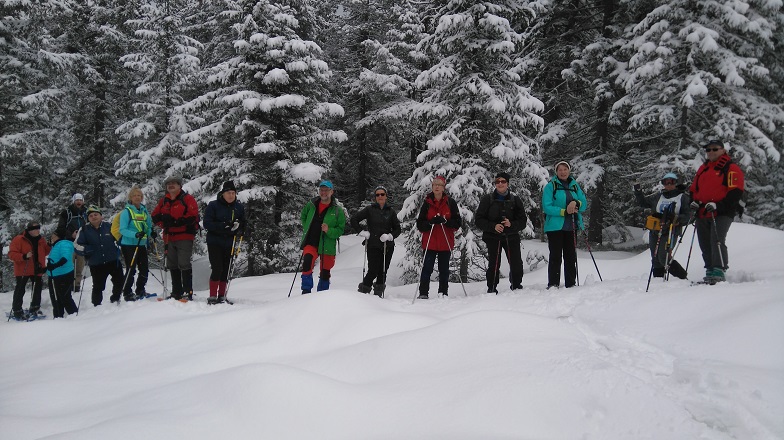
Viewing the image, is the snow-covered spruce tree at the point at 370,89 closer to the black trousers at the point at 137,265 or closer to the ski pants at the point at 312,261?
the ski pants at the point at 312,261

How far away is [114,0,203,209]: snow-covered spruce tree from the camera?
1897 centimetres

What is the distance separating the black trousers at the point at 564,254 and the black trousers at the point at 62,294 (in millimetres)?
9330

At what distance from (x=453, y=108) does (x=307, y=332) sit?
337 inches

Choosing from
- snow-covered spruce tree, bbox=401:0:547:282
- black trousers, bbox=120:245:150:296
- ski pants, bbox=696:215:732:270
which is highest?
snow-covered spruce tree, bbox=401:0:547:282

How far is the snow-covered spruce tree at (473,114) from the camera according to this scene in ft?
37.2

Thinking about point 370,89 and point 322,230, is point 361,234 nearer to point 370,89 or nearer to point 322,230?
point 322,230

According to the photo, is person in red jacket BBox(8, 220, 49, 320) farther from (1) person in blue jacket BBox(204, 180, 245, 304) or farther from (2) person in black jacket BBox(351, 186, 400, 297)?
(2) person in black jacket BBox(351, 186, 400, 297)

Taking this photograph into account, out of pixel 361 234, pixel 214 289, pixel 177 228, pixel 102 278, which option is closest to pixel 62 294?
pixel 102 278

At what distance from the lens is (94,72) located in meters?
19.6

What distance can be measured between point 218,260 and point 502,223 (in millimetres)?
5246

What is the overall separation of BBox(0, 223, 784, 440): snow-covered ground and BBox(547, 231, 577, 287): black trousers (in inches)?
46.9

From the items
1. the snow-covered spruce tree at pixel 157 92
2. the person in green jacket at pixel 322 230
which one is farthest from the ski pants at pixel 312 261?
the snow-covered spruce tree at pixel 157 92

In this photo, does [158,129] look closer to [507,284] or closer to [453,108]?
[453,108]

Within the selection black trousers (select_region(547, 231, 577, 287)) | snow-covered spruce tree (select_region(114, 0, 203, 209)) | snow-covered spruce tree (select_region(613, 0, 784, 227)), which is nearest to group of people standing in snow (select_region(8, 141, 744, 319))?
black trousers (select_region(547, 231, 577, 287))
